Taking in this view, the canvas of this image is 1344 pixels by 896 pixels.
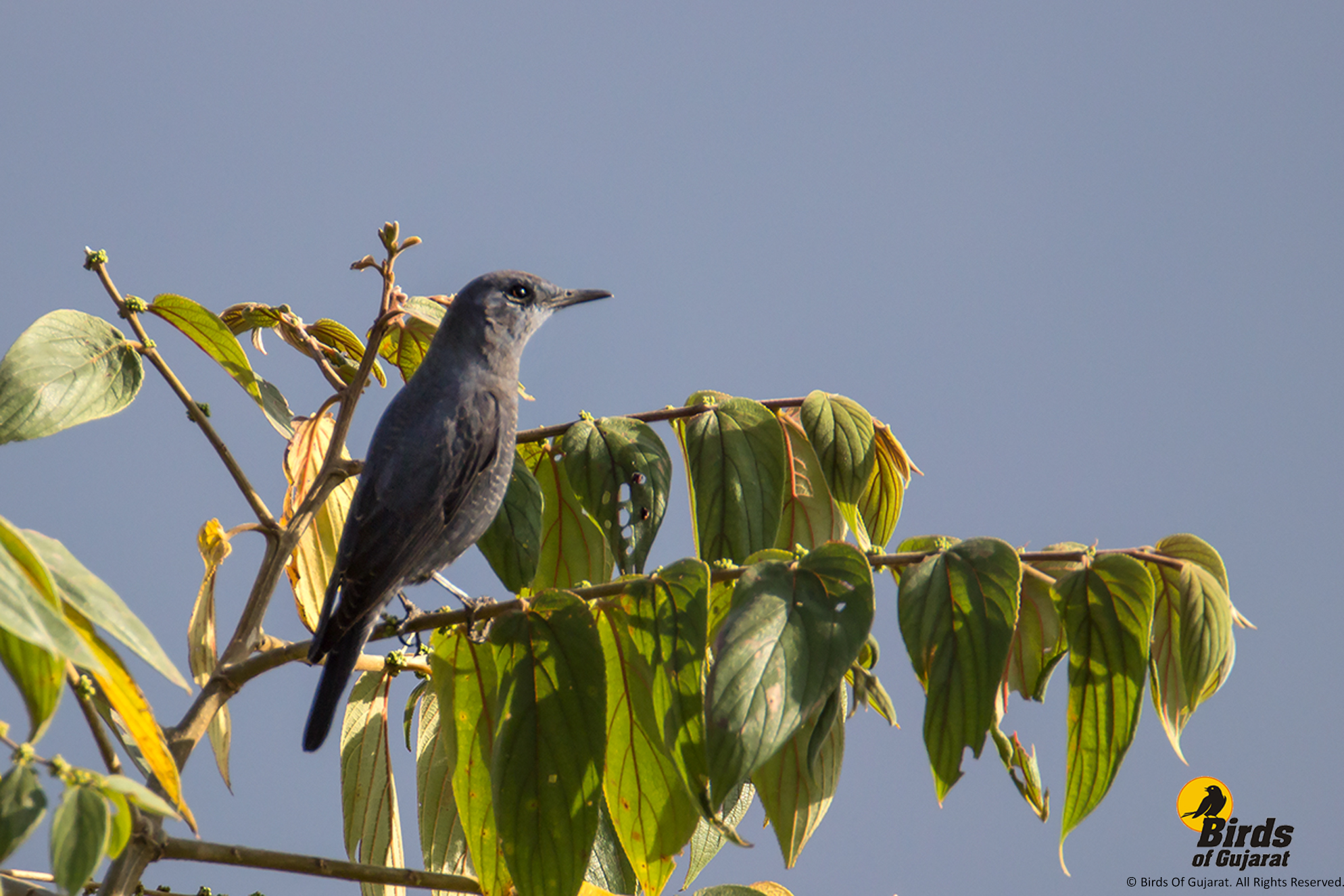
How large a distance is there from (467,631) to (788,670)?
0.64m

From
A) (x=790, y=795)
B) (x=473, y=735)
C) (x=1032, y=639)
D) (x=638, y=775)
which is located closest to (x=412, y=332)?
(x=473, y=735)

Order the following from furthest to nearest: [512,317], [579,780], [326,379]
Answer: [512,317] → [326,379] → [579,780]

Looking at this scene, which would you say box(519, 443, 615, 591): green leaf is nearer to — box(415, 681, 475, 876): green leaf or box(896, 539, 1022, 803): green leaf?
box(415, 681, 475, 876): green leaf

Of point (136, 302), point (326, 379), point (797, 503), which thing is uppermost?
point (136, 302)

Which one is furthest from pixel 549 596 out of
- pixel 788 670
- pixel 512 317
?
pixel 512 317

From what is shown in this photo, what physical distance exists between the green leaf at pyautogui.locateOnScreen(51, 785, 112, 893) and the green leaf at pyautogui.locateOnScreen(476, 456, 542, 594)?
1.14 metres

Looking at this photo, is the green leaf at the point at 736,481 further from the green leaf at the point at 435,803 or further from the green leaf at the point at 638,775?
the green leaf at the point at 435,803

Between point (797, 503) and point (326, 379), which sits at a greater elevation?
point (326, 379)

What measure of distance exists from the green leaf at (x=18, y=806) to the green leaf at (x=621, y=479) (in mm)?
1044

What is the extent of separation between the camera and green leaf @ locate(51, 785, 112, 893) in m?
0.92

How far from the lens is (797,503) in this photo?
2.28 metres

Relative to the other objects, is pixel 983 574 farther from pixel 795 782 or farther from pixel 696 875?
pixel 696 875

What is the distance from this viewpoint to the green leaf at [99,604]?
3.24 feet

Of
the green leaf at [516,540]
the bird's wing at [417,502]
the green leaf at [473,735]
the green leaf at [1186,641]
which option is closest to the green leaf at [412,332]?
the bird's wing at [417,502]
